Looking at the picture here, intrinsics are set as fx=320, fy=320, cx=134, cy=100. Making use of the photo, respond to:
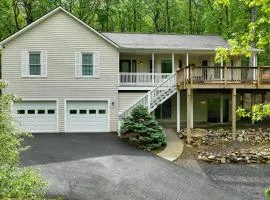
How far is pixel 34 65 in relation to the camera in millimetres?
20266

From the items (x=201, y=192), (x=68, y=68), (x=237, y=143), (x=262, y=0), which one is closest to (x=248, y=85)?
(x=237, y=143)

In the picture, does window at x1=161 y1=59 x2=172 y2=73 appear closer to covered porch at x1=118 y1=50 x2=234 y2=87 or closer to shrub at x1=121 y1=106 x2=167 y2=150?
covered porch at x1=118 y1=50 x2=234 y2=87

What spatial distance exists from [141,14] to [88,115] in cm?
2391

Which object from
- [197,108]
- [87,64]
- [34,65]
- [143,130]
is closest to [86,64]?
[87,64]

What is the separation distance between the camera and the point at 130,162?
553 inches

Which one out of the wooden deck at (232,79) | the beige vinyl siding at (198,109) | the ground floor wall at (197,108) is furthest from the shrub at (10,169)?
the beige vinyl siding at (198,109)

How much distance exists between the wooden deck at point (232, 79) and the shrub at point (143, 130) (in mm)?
2903

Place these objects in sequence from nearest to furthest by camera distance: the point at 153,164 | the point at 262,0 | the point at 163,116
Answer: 1. the point at 262,0
2. the point at 153,164
3. the point at 163,116

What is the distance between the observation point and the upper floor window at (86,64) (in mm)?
20500

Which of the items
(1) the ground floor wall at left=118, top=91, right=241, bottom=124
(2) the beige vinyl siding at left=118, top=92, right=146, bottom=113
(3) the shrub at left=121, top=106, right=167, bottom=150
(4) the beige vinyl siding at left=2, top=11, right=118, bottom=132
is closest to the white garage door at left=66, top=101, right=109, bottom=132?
(4) the beige vinyl siding at left=2, top=11, right=118, bottom=132

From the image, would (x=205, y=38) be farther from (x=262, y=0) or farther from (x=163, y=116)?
(x=262, y=0)

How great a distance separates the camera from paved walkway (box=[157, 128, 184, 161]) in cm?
1515

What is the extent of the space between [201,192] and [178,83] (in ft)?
31.9

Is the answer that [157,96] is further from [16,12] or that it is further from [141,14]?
[141,14]
